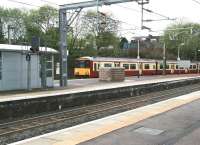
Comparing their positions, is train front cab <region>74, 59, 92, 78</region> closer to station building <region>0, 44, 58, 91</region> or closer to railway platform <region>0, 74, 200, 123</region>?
railway platform <region>0, 74, 200, 123</region>

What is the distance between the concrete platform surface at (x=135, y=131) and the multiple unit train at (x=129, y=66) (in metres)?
35.3

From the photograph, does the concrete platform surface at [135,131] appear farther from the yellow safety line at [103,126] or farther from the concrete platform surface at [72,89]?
the concrete platform surface at [72,89]

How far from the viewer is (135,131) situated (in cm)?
1334

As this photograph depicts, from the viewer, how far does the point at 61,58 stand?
3572cm

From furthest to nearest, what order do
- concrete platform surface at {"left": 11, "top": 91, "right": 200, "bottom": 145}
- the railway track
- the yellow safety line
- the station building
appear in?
the station building → the railway track → the yellow safety line → concrete platform surface at {"left": 11, "top": 91, "right": 200, "bottom": 145}

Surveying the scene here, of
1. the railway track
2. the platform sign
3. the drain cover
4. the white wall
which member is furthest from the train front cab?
the drain cover

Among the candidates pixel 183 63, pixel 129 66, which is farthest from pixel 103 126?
pixel 183 63

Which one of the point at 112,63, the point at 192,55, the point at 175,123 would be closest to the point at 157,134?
the point at 175,123

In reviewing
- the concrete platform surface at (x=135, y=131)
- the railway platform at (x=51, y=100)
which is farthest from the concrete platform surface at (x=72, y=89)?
the concrete platform surface at (x=135, y=131)

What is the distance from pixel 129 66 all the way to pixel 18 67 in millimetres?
33024

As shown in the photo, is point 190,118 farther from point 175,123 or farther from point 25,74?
point 25,74

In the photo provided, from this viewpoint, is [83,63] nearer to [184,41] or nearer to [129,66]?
[129,66]

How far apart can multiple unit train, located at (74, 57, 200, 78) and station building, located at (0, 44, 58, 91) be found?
2060cm

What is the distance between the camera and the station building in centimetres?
2886
